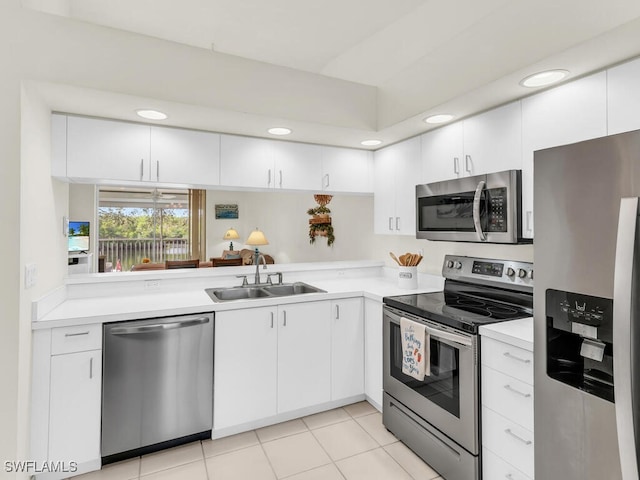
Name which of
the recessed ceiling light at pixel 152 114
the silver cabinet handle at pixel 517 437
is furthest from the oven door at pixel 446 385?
the recessed ceiling light at pixel 152 114

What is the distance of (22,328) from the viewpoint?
5.76ft

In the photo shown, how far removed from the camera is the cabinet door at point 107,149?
7.41ft

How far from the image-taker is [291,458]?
2160 millimetres

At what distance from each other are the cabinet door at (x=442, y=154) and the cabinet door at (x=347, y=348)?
3.68 feet

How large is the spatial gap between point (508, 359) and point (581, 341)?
38 cm

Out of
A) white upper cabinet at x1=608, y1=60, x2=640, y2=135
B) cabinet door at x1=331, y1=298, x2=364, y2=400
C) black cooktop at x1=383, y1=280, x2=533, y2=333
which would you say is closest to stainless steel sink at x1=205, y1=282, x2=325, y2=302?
cabinet door at x1=331, y1=298, x2=364, y2=400

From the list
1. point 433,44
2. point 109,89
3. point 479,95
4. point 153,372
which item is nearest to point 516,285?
point 479,95

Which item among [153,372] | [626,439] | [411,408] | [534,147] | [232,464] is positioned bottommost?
[232,464]

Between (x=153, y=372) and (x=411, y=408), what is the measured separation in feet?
5.23

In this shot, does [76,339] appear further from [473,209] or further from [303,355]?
[473,209]

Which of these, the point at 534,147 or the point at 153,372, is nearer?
the point at 534,147

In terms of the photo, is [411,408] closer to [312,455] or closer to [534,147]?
[312,455]

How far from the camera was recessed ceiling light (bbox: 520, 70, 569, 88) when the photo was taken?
5.73 ft

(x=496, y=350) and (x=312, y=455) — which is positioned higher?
(x=496, y=350)
